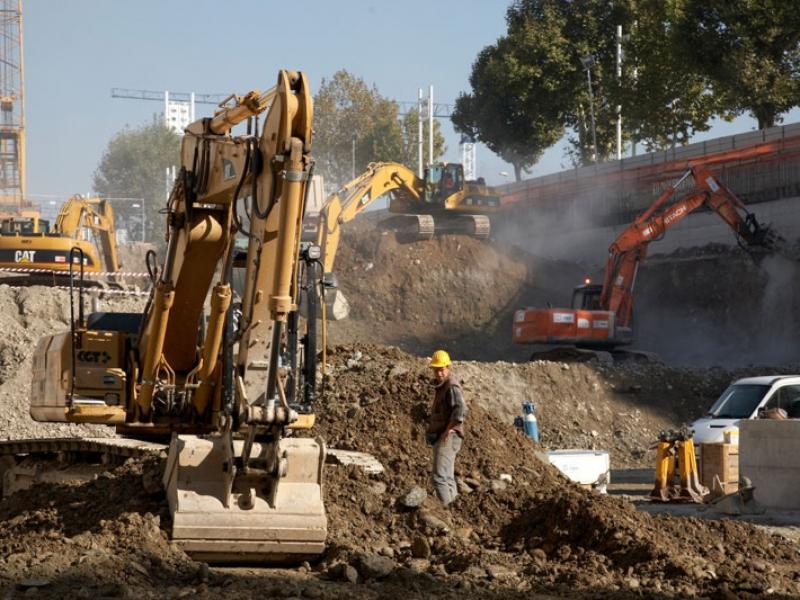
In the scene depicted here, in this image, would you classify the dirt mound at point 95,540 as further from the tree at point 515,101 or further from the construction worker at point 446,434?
the tree at point 515,101

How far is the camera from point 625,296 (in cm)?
3125

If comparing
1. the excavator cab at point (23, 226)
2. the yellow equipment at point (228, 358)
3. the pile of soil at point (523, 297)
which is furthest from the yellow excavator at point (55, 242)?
the yellow equipment at point (228, 358)

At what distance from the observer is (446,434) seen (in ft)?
44.4

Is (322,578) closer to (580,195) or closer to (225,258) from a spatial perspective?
(225,258)

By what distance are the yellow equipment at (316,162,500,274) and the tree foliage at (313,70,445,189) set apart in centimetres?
3449

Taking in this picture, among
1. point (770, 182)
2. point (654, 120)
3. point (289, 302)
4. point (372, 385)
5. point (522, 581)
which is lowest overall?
point (522, 581)

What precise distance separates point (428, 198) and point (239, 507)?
3028 centimetres

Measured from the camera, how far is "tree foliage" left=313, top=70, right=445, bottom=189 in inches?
3039

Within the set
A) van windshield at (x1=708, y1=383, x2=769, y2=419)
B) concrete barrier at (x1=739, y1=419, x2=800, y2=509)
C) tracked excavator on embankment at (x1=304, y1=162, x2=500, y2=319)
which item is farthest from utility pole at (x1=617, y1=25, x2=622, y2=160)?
concrete barrier at (x1=739, y1=419, x2=800, y2=509)

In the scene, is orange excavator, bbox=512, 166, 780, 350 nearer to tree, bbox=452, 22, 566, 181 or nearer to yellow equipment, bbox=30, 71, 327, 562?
yellow equipment, bbox=30, 71, 327, 562

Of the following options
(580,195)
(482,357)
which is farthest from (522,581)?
(580,195)

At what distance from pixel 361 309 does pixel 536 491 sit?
88.9ft

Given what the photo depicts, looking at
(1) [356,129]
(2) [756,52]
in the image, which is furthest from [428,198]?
(1) [356,129]

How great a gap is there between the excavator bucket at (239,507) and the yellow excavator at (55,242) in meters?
21.7
